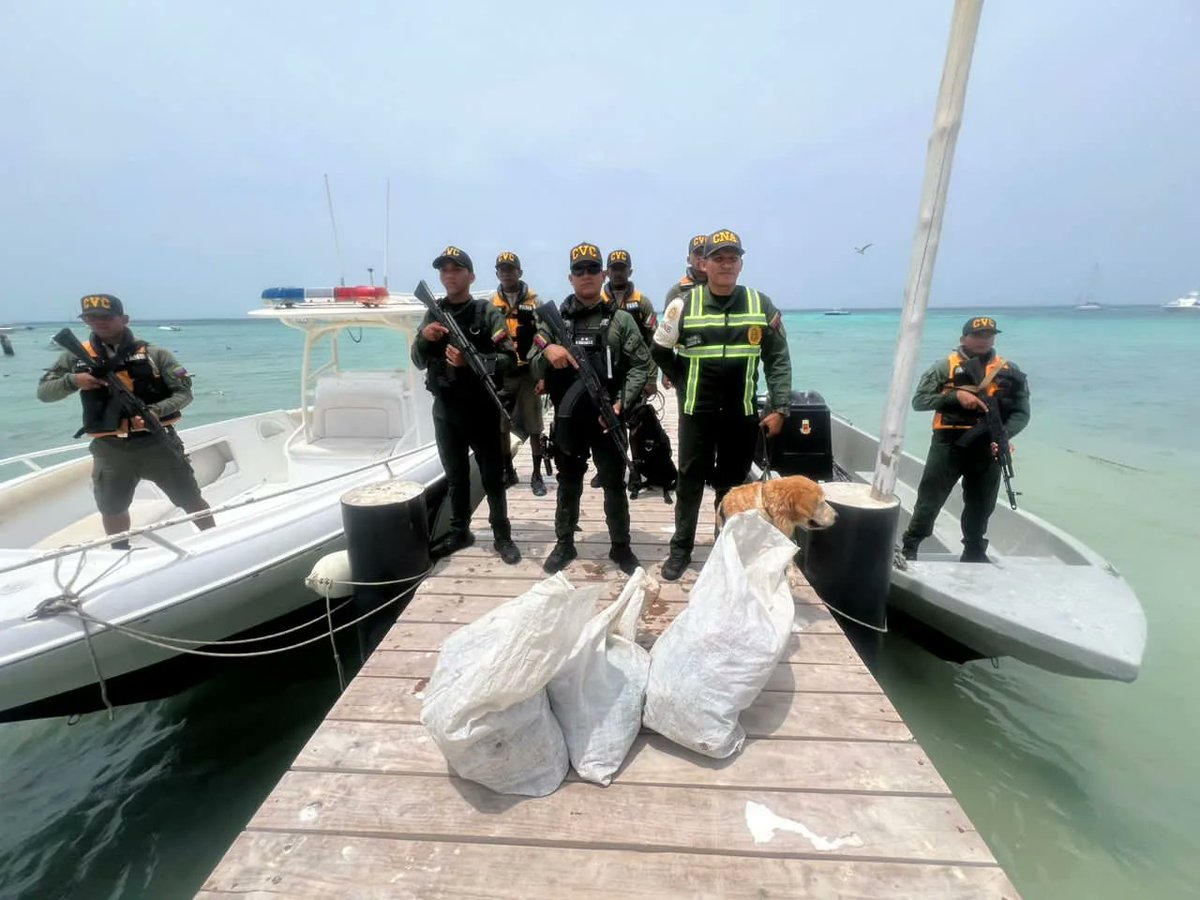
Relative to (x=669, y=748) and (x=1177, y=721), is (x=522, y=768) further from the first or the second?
(x=1177, y=721)

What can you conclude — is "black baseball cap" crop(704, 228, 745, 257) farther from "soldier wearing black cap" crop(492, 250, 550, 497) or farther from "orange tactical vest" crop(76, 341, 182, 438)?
"orange tactical vest" crop(76, 341, 182, 438)

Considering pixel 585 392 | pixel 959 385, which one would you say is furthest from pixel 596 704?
pixel 959 385

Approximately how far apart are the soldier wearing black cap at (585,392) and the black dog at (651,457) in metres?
1.36

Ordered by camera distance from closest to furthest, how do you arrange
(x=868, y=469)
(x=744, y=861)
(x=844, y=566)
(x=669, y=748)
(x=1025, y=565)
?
(x=744, y=861), (x=669, y=748), (x=844, y=566), (x=1025, y=565), (x=868, y=469)

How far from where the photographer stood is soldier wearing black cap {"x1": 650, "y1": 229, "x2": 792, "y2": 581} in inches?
115

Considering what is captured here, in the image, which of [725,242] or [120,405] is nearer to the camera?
[725,242]

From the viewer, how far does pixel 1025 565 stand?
363 centimetres

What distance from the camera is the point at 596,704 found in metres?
1.94

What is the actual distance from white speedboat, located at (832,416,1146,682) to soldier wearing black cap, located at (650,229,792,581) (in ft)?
4.92

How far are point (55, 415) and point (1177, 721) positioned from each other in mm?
24827

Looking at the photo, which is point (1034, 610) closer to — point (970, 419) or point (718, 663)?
point (970, 419)

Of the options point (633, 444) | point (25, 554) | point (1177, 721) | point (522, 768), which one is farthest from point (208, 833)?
point (1177, 721)

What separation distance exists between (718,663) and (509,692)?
752mm

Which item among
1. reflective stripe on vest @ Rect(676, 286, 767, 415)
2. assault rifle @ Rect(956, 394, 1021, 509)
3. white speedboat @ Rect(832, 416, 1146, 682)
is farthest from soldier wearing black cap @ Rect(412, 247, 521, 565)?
assault rifle @ Rect(956, 394, 1021, 509)
